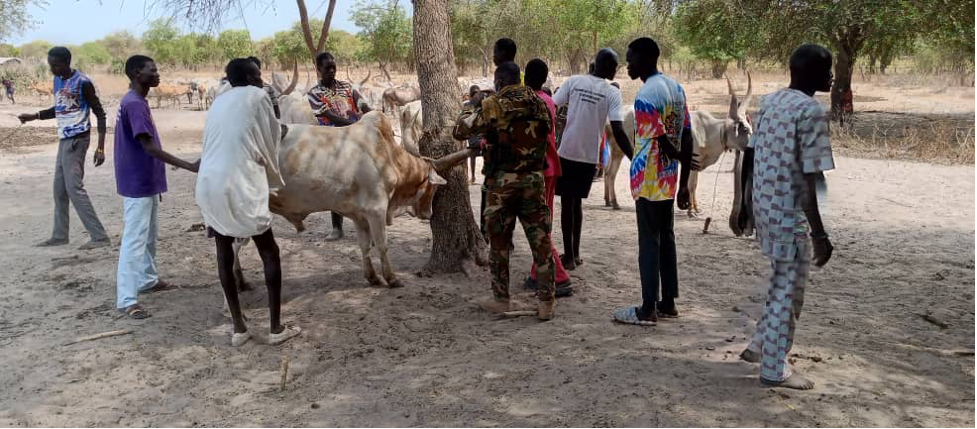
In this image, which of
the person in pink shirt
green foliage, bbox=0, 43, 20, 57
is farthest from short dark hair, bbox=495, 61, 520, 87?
green foliage, bbox=0, 43, 20, 57

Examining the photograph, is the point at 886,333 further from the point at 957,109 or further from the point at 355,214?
the point at 957,109

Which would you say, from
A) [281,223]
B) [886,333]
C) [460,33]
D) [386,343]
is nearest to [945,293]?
[886,333]

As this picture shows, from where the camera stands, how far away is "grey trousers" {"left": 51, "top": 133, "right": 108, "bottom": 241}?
711 centimetres

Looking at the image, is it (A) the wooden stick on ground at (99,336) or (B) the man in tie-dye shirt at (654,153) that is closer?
(B) the man in tie-dye shirt at (654,153)

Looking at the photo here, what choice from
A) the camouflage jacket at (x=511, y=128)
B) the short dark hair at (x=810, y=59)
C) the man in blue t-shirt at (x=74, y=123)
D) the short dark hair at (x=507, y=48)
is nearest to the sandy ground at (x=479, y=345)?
the man in blue t-shirt at (x=74, y=123)

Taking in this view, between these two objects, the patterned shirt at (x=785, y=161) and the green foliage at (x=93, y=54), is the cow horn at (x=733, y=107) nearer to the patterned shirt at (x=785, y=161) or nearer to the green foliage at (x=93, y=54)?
the patterned shirt at (x=785, y=161)

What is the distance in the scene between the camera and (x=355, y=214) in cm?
576

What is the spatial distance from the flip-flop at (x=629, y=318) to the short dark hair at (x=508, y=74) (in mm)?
1594

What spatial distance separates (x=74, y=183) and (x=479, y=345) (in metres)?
4.63

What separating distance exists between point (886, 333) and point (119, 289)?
510 centimetres

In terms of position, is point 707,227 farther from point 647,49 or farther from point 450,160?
point 647,49

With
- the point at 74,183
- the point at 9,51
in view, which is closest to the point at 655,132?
the point at 74,183

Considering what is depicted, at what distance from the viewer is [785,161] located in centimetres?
348

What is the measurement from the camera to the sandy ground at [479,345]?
3.68 metres
